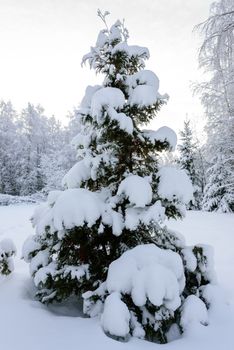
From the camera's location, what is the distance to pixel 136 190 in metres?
3.21

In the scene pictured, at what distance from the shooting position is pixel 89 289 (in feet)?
11.3

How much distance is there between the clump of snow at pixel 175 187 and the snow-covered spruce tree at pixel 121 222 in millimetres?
11

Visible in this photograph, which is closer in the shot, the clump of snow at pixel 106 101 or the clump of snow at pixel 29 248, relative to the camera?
the clump of snow at pixel 106 101

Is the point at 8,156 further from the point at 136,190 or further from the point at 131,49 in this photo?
the point at 136,190

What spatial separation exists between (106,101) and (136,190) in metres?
1.05

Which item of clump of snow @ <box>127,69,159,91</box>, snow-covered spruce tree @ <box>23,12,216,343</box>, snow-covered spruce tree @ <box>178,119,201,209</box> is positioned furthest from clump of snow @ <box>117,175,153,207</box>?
snow-covered spruce tree @ <box>178,119,201,209</box>

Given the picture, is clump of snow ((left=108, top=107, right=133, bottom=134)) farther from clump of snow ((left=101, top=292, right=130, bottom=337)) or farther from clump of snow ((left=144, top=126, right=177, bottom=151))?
clump of snow ((left=101, top=292, right=130, bottom=337))

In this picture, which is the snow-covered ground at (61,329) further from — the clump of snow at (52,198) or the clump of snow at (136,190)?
the clump of snow at (136,190)

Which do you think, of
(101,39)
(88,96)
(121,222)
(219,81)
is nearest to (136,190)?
(121,222)

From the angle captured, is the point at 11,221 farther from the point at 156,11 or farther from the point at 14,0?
the point at 156,11

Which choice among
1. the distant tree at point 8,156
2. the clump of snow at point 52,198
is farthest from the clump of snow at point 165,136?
the distant tree at point 8,156

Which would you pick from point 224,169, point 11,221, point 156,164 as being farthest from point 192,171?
point 156,164

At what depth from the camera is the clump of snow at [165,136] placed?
3.49 meters

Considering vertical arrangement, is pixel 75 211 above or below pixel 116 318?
above
